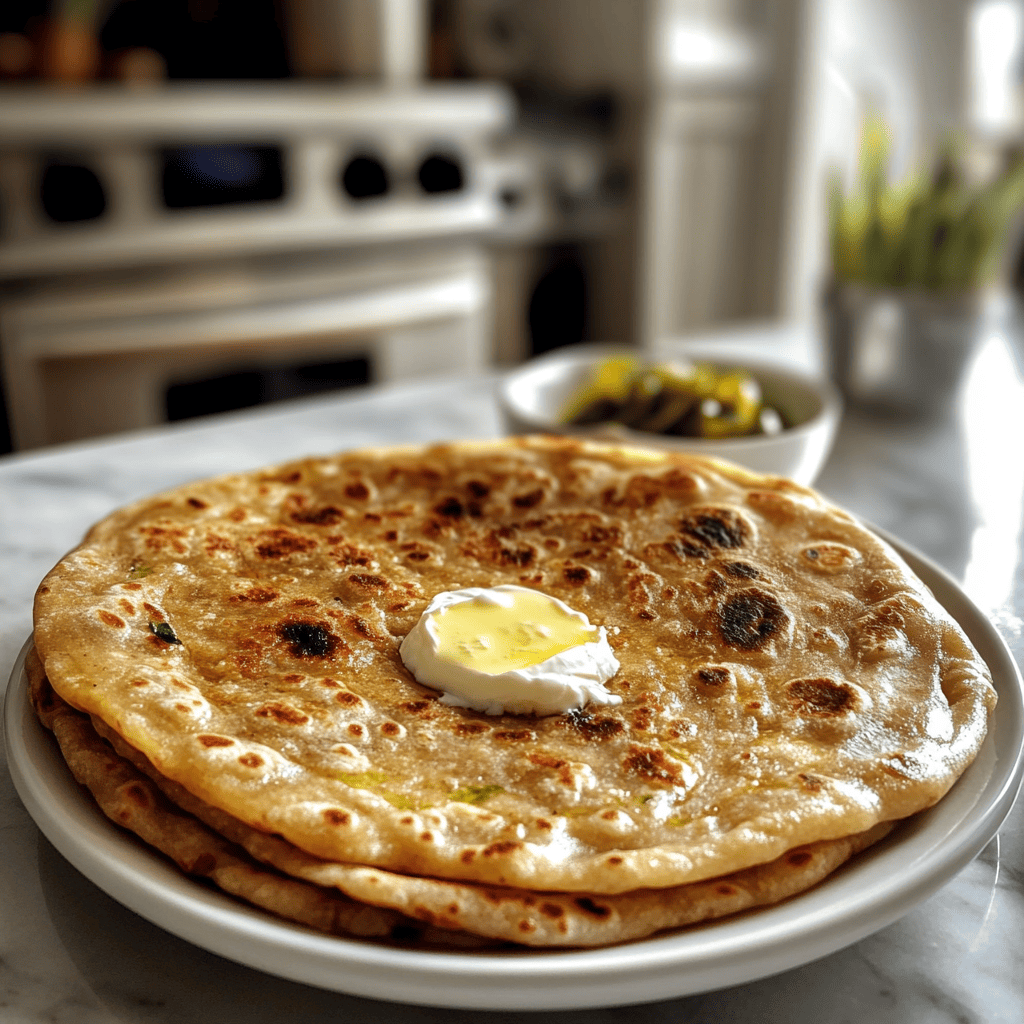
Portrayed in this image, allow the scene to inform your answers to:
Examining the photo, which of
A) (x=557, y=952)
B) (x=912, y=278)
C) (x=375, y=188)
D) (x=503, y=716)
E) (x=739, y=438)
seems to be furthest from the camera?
(x=375, y=188)

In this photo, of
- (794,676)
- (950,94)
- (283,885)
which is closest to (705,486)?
(794,676)

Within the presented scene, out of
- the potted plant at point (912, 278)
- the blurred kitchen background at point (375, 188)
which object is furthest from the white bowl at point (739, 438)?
the blurred kitchen background at point (375, 188)

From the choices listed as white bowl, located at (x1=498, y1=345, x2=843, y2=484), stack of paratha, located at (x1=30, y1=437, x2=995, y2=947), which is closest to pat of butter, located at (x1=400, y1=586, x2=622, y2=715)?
stack of paratha, located at (x1=30, y1=437, x2=995, y2=947)

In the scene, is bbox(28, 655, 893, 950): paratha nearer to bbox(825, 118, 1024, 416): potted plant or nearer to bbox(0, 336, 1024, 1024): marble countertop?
bbox(0, 336, 1024, 1024): marble countertop

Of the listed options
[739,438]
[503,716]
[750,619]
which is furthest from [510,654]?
[739,438]

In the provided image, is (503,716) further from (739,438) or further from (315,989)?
(739,438)

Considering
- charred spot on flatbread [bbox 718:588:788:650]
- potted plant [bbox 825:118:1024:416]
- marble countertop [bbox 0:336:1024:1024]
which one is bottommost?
marble countertop [bbox 0:336:1024:1024]
